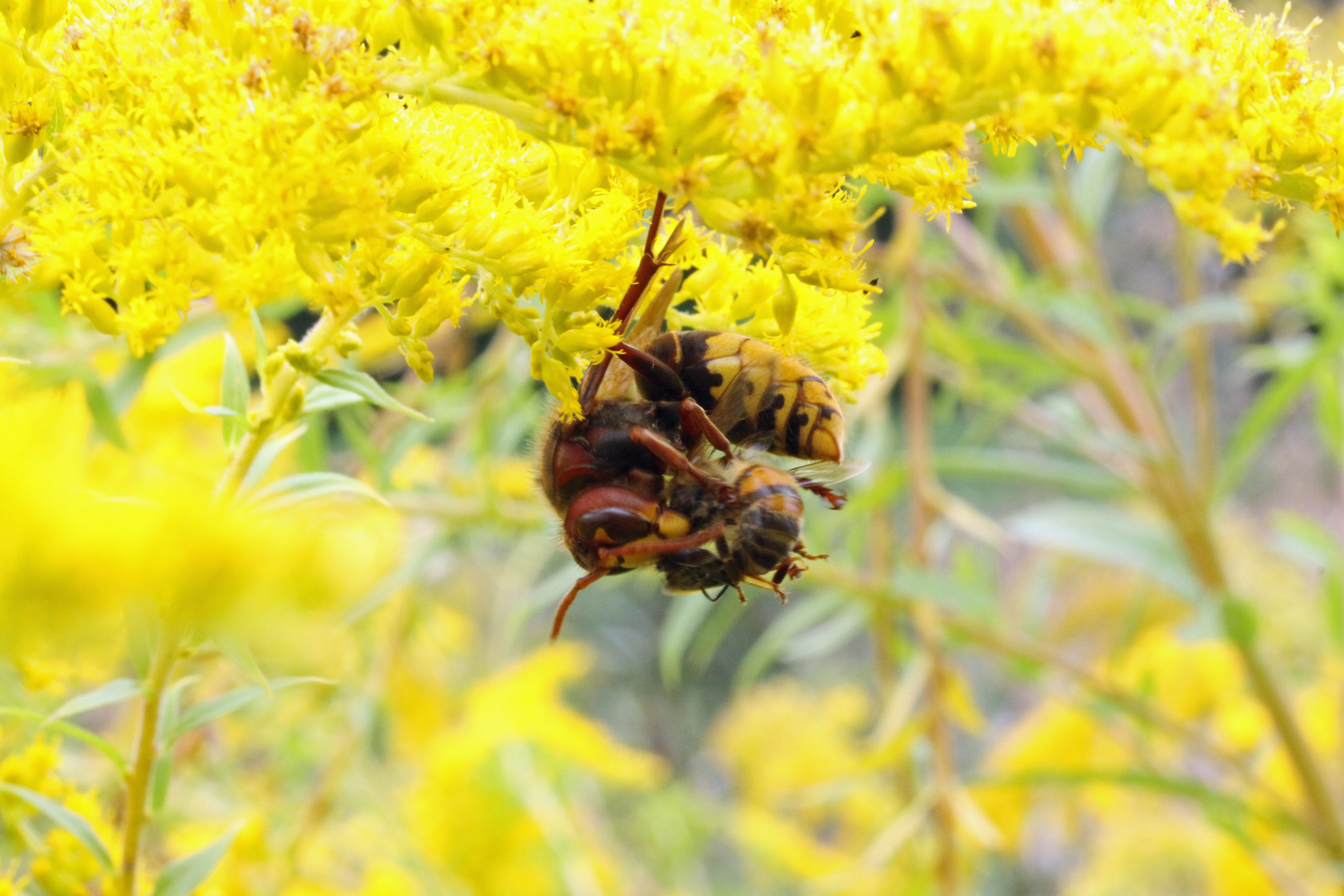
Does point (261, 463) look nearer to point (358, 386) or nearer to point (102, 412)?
point (358, 386)

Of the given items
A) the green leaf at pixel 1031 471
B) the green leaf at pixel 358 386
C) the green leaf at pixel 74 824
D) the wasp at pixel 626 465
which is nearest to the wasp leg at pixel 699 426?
the wasp at pixel 626 465

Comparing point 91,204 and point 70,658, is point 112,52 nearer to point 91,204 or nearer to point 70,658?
point 91,204

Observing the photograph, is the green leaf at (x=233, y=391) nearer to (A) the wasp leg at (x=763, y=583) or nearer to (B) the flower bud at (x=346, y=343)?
(B) the flower bud at (x=346, y=343)

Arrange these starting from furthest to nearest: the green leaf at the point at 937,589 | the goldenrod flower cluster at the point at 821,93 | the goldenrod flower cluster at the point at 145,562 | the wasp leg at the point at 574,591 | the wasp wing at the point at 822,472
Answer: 1. the green leaf at the point at 937,589
2. the wasp wing at the point at 822,472
3. the wasp leg at the point at 574,591
4. the goldenrod flower cluster at the point at 821,93
5. the goldenrod flower cluster at the point at 145,562

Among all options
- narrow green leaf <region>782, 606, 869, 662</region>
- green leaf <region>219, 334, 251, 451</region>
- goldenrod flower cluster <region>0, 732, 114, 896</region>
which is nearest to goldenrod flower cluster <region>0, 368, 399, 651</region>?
green leaf <region>219, 334, 251, 451</region>

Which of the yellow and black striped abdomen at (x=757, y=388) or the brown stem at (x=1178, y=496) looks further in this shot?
the brown stem at (x=1178, y=496)

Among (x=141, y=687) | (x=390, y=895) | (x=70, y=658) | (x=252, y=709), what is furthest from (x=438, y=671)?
(x=70, y=658)

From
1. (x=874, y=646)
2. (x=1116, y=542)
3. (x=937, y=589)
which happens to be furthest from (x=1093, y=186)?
(x=874, y=646)
